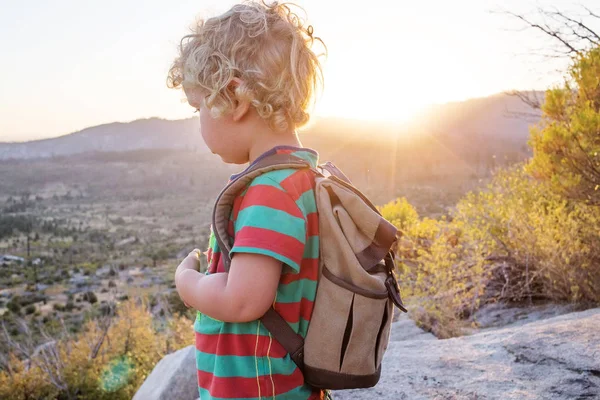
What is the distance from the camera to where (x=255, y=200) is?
120 centimetres

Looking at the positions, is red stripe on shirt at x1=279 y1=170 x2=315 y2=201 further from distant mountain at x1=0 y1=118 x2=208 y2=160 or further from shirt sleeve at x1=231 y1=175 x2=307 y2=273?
distant mountain at x1=0 y1=118 x2=208 y2=160

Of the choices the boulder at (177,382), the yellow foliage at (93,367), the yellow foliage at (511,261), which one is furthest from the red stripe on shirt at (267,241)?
the yellow foliage at (93,367)

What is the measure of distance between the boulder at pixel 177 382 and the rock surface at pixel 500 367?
5.45 ft

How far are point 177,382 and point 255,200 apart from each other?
10.5ft

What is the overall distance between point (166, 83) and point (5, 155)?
394 ft

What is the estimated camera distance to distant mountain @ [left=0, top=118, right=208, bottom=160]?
395 feet

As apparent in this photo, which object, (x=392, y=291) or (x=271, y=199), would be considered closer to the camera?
(x=271, y=199)

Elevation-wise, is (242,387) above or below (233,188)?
below

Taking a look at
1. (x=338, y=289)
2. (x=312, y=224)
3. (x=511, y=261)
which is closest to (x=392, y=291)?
(x=338, y=289)

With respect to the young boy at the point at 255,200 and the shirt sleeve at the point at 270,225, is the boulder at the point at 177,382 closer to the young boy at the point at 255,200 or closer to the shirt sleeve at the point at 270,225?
the young boy at the point at 255,200

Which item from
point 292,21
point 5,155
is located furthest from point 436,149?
point 5,155

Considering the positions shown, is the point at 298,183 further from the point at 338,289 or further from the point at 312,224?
the point at 338,289

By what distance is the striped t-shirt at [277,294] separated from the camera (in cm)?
117

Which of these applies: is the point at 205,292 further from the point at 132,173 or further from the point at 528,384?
the point at 132,173
